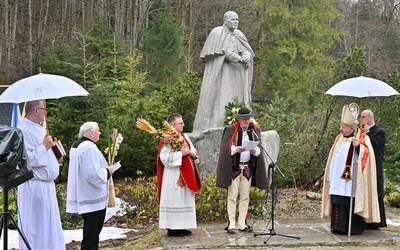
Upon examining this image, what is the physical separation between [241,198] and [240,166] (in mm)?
482

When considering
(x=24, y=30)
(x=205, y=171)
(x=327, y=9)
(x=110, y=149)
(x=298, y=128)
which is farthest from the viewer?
(x=327, y=9)

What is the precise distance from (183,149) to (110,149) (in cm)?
105

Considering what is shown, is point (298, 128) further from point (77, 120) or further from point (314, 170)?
point (77, 120)

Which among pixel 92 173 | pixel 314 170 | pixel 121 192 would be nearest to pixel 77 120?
pixel 121 192

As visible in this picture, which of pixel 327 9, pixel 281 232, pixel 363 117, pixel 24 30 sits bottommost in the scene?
pixel 281 232

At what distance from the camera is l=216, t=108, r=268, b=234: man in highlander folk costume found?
8312 millimetres

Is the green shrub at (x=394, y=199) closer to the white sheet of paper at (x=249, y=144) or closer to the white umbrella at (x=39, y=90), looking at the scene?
the white sheet of paper at (x=249, y=144)

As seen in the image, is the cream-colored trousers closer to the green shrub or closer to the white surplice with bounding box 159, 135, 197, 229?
the white surplice with bounding box 159, 135, 197, 229

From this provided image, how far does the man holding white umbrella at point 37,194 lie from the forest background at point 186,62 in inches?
223

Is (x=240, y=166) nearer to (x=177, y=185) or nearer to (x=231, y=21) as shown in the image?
(x=177, y=185)

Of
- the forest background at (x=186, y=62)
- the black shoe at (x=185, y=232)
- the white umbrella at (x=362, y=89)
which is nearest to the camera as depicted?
the white umbrella at (x=362, y=89)

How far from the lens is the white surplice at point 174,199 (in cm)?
805

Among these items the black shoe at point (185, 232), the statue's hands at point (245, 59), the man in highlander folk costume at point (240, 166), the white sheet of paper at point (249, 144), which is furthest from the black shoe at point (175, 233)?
the statue's hands at point (245, 59)

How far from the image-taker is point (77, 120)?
1283 centimetres
